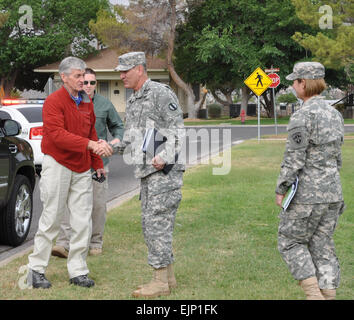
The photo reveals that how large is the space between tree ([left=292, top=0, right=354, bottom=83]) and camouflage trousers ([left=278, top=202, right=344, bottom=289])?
23783 mm

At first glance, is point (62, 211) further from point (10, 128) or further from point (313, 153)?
point (313, 153)

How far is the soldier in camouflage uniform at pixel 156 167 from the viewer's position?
517 cm

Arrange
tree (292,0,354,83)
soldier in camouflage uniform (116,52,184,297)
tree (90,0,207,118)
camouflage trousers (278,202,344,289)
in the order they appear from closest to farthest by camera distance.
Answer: camouflage trousers (278,202,344,289), soldier in camouflage uniform (116,52,184,297), tree (292,0,354,83), tree (90,0,207,118)

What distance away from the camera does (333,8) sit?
30.3 meters

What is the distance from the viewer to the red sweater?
212 inches

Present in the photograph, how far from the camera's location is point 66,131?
5414mm

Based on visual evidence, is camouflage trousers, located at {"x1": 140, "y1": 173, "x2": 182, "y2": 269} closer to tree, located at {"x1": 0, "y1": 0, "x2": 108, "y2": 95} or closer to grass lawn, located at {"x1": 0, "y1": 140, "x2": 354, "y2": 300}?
grass lawn, located at {"x1": 0, "y1": 140, "x2": 354, "y2": 300}

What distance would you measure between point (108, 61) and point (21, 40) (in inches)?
295

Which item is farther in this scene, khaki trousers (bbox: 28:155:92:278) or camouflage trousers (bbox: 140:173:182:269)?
khaki trousers (bbox: 28:155:92:278)

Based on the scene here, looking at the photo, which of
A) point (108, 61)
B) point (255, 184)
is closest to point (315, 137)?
point (255, 184)

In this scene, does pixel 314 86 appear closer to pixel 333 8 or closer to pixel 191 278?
pixel 191 278

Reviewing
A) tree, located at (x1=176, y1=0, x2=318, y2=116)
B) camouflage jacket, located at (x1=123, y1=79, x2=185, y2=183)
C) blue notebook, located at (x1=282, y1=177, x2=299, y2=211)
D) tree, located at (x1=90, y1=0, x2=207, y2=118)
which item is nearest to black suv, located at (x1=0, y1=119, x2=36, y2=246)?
camouflage jacket, located at (x1=123, y1=79, x2=185, y2=183)

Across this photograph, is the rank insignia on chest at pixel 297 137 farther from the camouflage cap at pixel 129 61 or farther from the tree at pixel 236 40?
the tree at pixel 236 40

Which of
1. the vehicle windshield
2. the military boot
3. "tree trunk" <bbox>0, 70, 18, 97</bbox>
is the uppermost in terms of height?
"tree trunk" <bbox>0, 70, 18, 97</bbox>
